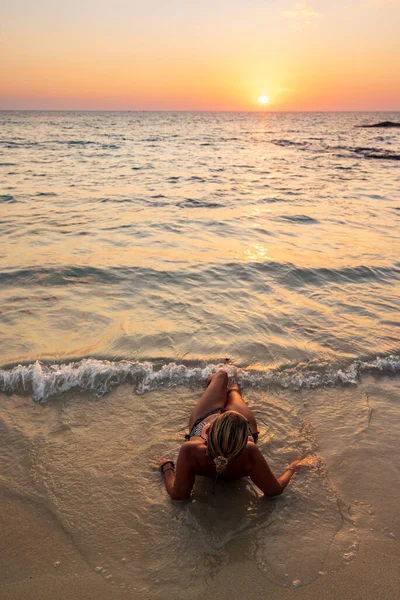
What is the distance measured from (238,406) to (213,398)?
249 mm

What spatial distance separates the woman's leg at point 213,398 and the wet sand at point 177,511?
0.29 m

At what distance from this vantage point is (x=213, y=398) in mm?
4262

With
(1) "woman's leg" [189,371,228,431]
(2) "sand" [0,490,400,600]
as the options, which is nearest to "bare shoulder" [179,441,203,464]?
(1) "woman's leg" [189,371,228,431]

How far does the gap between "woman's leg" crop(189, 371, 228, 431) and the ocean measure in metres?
0.28

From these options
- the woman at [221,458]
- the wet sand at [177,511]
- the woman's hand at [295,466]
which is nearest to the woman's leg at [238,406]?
the woman at [221,458]

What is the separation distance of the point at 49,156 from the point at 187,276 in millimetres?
22437

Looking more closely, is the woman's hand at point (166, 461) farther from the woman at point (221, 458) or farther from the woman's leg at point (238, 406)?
the woman's leg at point (238, 406)

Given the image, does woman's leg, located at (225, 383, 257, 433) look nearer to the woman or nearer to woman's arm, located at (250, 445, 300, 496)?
the woman

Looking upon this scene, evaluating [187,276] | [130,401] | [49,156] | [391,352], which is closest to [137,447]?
[130,401]

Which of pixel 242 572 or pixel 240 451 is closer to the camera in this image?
pixel 242 572

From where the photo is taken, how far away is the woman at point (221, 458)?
3125mm

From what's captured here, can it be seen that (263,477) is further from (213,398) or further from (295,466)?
(213,398)

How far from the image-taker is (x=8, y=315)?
6.50 m

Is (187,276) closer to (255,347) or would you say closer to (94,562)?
(255,347)
